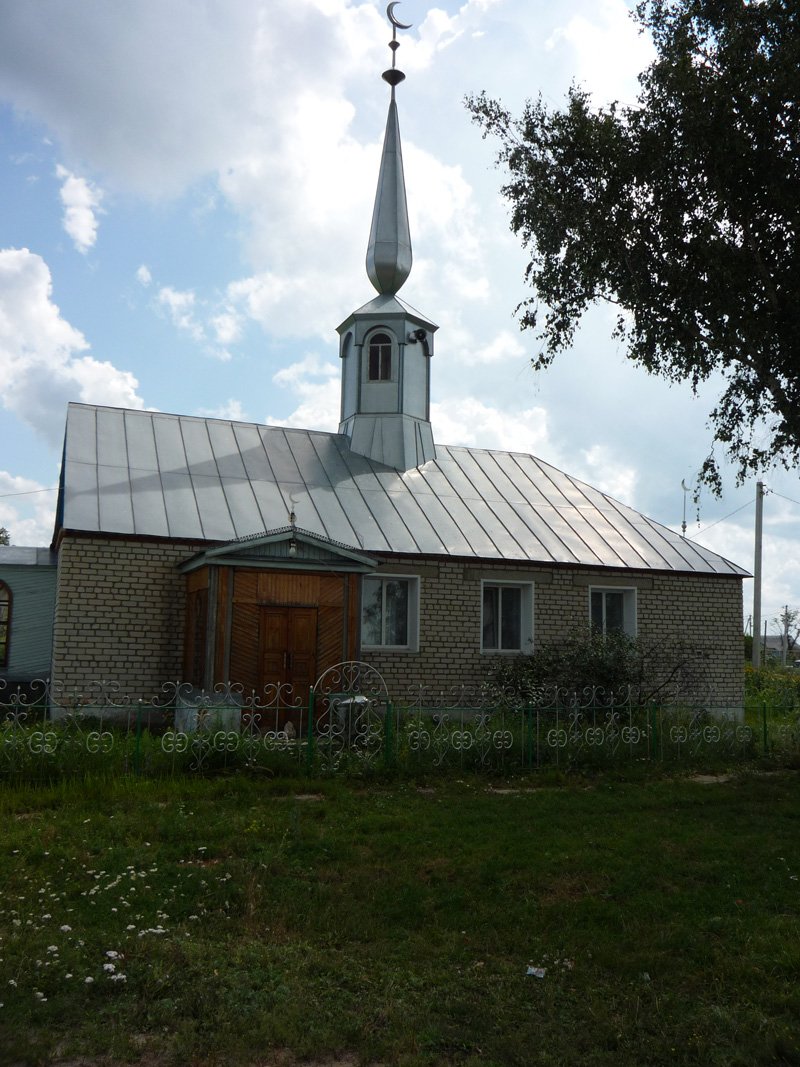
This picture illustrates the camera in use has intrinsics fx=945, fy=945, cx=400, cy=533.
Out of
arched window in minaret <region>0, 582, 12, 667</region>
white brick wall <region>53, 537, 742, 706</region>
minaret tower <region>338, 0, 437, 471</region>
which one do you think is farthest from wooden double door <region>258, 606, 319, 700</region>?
minaret tower <region>338, 0, 437, 471</region>

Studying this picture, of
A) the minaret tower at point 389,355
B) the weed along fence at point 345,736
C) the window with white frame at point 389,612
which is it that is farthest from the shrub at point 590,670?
the minaret tower at point 389,355

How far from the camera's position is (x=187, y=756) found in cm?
949

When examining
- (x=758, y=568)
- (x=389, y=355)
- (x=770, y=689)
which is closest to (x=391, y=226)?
(x=389, y=355)

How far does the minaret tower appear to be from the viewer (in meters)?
18.8

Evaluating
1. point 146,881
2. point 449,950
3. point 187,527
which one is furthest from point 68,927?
point 187,527

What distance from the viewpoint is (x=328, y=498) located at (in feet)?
54.0

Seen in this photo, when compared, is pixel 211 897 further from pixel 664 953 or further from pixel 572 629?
pixel 572 629

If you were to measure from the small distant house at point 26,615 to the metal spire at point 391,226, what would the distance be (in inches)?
372

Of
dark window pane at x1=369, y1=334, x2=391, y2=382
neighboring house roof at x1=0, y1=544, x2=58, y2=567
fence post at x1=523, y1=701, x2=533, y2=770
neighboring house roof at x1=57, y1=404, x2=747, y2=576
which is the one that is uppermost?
dark window pane at x1=369, y1=334, x2=391, y2=382

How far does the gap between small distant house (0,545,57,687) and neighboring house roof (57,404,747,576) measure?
1.45 metres

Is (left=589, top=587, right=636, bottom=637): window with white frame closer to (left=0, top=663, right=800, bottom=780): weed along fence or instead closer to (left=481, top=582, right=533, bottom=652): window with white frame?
(left=481, top=582, right=533, bottom=652): window with white frame

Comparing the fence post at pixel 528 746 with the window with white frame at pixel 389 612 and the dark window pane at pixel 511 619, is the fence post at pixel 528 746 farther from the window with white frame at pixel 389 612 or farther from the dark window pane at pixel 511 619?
the dark window pane at pixel 511 619

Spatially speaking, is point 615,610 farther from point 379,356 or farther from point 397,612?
point 379,356

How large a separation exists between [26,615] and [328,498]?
5305 mm
